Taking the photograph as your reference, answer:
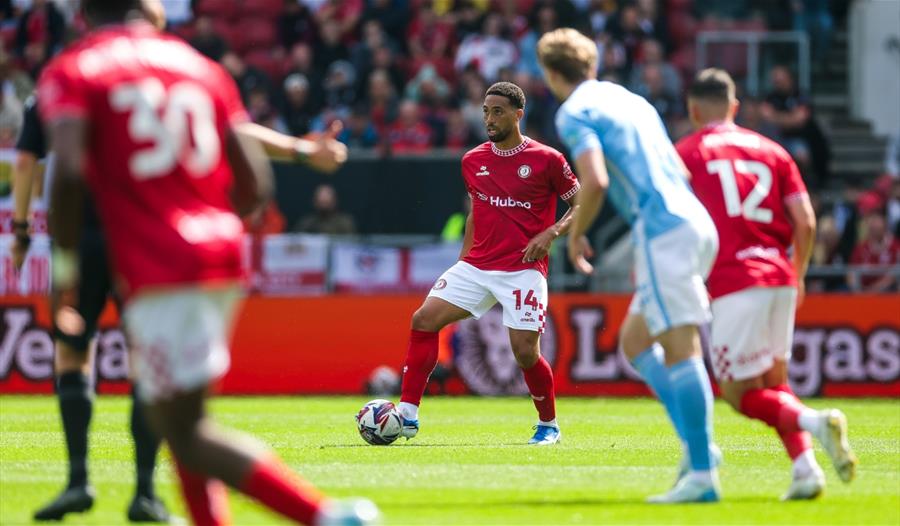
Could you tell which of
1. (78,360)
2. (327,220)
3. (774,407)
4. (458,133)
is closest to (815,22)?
(458,133)

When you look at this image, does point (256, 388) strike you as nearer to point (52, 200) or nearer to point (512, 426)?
point (512, 426)

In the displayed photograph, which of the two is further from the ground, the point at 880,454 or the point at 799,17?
the point at 799,17

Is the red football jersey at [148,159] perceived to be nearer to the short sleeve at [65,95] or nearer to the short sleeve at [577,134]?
the short sleeve at [65,95]

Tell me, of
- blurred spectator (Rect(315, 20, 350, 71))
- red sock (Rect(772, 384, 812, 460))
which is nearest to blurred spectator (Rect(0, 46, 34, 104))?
blurred spectator (Rect(315, 20, 350, 71))

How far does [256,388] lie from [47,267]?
120 inches

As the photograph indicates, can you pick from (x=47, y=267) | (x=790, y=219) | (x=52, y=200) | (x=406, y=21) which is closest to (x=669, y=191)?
(x=790, y=219)

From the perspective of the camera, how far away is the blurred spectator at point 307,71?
23406 mm

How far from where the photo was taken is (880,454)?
447 inches

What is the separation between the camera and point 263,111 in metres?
22.8

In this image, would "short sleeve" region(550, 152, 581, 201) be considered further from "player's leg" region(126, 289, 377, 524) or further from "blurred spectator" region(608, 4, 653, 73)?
"blurred spectator" region(608, 4, 653, 73)

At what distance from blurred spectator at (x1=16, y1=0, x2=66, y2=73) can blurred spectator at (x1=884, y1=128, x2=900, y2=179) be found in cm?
1312

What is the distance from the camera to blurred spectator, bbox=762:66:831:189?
74.3 feet

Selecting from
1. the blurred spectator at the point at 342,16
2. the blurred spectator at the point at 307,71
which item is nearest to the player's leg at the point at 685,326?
the blurred spectator at the point at 307,71

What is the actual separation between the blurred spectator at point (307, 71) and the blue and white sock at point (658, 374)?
15.2 meters
